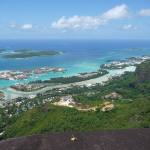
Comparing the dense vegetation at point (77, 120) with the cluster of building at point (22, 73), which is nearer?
the dense vegetation at point (77, 120)

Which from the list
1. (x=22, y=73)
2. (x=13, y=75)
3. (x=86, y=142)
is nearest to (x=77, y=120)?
(x=86, y=142)

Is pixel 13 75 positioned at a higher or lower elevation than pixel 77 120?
lower

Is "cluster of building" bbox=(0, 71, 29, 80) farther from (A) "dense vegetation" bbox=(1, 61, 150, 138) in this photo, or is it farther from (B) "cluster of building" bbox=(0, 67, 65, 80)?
(A) "dense vegetation" bbox=(1, 61, 150, 138)

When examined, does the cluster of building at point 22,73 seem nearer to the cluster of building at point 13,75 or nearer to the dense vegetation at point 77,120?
the cluster of building at point 13,75

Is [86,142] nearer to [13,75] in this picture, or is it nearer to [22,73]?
[13,75]

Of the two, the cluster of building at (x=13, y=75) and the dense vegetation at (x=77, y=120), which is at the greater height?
the dense vegetation at (x=77, y=120)

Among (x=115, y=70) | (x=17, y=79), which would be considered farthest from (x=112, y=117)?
(x=115, y=70)

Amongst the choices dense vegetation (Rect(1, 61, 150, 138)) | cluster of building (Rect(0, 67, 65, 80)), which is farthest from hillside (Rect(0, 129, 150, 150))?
cluster of building (Rect(0, 67, 65, 80))

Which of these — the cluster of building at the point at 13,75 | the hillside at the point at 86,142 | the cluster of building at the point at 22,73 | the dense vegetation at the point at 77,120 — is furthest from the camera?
the cluster of building at the point at 22,73

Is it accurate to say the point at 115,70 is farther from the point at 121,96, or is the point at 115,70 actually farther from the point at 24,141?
the point at 24,141

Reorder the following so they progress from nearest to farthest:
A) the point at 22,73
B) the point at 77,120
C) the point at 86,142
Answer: the point at 86,142 → the point at 77,120 → the point at 22,73

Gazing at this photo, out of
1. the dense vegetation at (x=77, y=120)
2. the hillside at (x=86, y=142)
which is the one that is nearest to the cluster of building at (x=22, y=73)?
the dense vegetation at (x=77, y=120)
